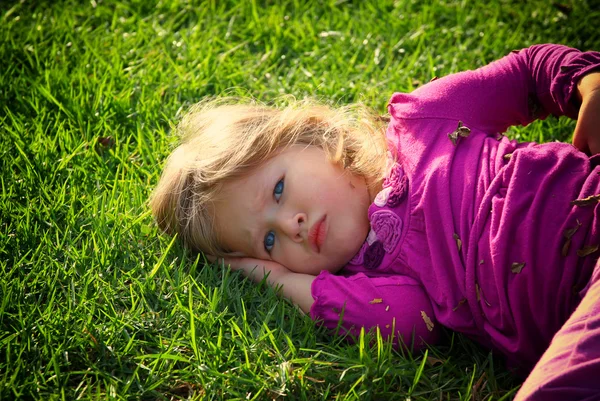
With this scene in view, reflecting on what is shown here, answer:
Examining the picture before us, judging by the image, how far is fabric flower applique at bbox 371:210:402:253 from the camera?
2.22 metres

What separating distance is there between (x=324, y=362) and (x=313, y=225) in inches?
19.1

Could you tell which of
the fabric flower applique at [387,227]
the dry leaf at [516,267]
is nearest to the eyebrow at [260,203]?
the fabric flower applique at [387,227]

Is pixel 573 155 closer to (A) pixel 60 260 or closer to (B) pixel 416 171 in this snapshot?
(B) pixel 416 171

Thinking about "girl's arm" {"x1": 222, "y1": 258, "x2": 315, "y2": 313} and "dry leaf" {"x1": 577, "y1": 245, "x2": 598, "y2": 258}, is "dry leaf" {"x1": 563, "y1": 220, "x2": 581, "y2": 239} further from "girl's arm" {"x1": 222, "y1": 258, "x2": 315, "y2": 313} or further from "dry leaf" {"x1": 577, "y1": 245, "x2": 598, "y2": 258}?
"girl's arm" {"x1": 222, "y1": 258, "x2": 315, "y2": 313}

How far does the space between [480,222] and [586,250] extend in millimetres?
324

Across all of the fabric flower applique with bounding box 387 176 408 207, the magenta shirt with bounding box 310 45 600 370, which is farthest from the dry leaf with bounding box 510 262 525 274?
the fabric flower applique with bounding box 387 176 408 207

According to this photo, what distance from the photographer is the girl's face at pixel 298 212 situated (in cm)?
227

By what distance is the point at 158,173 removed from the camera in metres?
2.82

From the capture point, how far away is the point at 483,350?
218cm

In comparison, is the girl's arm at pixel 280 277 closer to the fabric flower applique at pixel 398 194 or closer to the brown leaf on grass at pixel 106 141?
the fabric flower applique at pixel 398 194

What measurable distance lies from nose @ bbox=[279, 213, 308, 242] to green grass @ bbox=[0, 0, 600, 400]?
0.25 metres

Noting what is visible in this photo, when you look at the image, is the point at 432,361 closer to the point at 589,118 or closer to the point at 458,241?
the point at 458,241

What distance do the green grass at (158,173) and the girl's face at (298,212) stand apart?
174 millimetres

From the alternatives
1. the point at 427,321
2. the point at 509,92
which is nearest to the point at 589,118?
the point at 509,92
